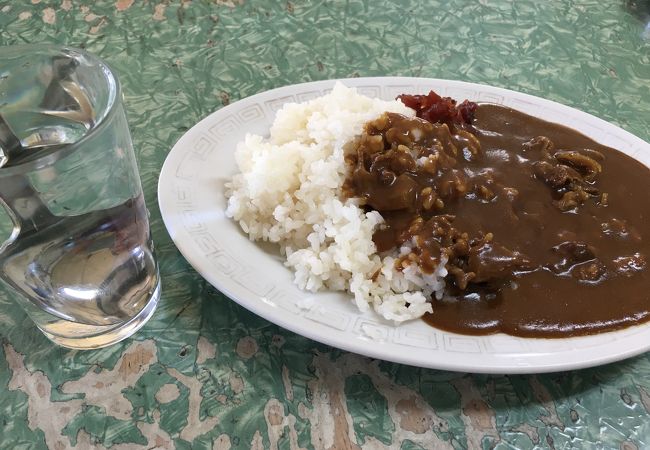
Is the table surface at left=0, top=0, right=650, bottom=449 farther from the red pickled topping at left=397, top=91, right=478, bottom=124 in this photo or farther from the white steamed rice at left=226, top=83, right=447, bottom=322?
the red pickled topping at left=397, top=91, right=478, bottom=124

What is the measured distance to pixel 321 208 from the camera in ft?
6.59

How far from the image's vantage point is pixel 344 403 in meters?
1.65

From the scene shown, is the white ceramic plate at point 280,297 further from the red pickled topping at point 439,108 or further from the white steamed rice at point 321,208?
the red pickled topping at point 439,108

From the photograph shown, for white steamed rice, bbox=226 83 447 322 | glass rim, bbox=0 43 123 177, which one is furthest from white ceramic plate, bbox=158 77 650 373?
glass rim, bbox=0 43 123 177

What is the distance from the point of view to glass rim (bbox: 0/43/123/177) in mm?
1290

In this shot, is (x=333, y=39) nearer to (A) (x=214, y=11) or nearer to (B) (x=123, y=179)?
(A) (x=214, y=11)

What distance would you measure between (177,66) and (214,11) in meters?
0.63

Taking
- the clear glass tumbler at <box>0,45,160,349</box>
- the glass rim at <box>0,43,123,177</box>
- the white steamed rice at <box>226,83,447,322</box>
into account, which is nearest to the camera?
the glass rim at <box>0,43,123,177</box>

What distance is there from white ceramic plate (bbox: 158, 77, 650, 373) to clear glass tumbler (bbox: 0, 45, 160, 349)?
0.24 m

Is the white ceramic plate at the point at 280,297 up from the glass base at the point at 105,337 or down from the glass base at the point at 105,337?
up

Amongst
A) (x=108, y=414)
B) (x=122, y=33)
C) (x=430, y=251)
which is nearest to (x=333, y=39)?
(x=122, y=33)

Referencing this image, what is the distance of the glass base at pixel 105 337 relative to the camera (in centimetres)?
171

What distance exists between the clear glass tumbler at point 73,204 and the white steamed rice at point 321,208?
1.50 feet

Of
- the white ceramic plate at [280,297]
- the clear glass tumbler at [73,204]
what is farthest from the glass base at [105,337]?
the white ceramic plate at [280,297]
